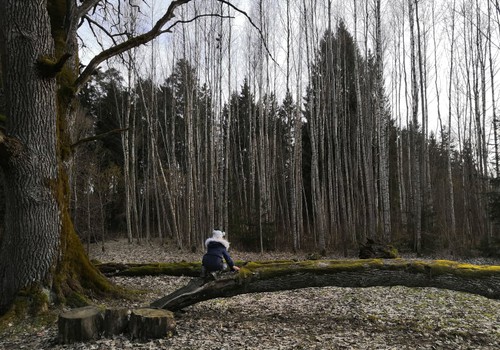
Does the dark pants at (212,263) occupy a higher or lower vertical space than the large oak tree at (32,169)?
lower

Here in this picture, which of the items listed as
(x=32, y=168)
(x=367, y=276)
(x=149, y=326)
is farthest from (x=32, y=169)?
(x=367, y=276)

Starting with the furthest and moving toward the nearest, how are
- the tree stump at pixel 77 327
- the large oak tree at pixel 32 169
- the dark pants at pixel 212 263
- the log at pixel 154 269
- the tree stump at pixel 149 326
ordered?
the log at pixel 154 269
the dark pants at pixel 212 263
the large oak tree at pixel 32 169
the tree stump at pixel 149 326
the tree stump at pixel 77 327

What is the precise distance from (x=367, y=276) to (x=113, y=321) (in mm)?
3935

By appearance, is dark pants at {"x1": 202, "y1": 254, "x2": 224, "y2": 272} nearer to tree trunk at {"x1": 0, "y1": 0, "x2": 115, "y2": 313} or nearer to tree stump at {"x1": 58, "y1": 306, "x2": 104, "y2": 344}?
tree stump at {"x1": 58, "y1": 306, "x2": 104, "y2": 344}

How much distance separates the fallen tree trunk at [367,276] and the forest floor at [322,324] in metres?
0.48

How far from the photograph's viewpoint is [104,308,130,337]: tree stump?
4.43 m

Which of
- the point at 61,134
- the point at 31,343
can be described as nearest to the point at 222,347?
the point at 31,343

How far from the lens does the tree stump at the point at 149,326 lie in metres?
4.39

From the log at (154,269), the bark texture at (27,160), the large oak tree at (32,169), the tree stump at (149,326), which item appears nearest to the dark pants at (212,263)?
the tree stump at (149,326)

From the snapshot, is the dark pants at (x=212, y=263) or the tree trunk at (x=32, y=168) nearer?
the tree trunk at (x=32, y=168)

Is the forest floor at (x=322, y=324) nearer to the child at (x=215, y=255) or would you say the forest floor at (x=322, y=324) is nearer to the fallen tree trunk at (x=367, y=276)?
the fallen tree trunk at (x=367, y=276)

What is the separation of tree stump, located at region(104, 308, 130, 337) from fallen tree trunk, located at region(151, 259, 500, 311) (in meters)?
1.30

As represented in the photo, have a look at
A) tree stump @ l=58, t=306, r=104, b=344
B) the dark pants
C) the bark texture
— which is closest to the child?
the dark pants

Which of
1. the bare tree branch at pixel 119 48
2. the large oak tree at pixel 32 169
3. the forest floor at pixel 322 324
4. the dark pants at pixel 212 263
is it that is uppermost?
the bare tree branch at pixel 119 48
